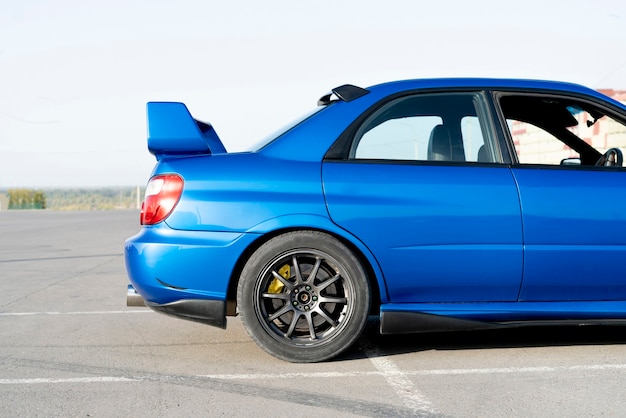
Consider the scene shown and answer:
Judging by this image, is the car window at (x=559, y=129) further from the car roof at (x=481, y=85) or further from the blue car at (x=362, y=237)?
the blue car at (x=362, y=237)

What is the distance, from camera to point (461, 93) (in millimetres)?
Result: 5148

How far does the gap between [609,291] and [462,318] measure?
2.99 ft

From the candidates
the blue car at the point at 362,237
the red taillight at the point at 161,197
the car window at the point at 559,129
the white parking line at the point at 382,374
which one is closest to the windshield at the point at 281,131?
the blue car at the point at 362,237

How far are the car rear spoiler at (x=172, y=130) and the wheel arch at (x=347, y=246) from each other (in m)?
0.70

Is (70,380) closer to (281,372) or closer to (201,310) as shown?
(201,310)

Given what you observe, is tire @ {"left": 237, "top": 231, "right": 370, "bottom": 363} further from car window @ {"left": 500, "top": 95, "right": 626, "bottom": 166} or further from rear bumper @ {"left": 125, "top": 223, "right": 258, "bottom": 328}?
car window @ {"left": 500, "top": 95, "right": 626, "bottom": 166}

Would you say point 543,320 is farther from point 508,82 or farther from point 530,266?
point 508,82

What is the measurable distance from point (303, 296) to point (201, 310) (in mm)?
591

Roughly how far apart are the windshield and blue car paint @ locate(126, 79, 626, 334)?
14 cm

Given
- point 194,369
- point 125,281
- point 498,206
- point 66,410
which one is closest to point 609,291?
point 498,206

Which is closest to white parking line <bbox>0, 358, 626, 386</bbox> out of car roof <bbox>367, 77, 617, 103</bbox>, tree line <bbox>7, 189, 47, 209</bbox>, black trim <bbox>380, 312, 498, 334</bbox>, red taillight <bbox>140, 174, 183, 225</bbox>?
black trim <bbox>380, 312, 498, 334</bbox>

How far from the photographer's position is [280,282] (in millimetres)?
4828

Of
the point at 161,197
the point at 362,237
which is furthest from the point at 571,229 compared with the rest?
the point at 161,197

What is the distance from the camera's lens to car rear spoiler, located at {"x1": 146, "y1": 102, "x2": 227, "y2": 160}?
4.99m
